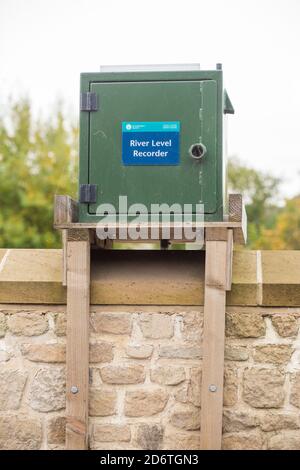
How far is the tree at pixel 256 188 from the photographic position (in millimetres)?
26000

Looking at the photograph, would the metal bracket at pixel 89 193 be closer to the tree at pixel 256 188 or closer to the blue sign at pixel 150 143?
the blue sign at pixel 150 143

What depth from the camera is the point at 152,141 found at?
3158 mm

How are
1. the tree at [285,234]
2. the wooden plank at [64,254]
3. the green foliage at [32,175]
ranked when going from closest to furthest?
the wooden plank at [64,254] < the green foliage at [32,175] < the tree at [285,234]

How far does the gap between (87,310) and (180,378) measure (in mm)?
596

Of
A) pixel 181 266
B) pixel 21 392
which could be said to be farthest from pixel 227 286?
pixel 21 392

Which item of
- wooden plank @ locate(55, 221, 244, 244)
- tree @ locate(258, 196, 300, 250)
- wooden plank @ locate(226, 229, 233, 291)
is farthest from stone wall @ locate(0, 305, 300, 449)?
tree @ locate(258, 196, 300, 250)

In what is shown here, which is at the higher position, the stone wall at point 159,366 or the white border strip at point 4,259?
the white border strip at point 4,259

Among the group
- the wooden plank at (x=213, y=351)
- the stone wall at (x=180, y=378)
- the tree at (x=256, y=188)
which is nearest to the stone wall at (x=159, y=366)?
the stone wall at (x=180, y=378)

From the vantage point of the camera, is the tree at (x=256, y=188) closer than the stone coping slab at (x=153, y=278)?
No

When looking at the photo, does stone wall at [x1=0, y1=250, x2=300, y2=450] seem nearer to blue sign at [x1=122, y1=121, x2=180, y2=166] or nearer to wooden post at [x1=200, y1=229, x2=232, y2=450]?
wooden post at [x1=200, y1=229, x2=232, y2=450]

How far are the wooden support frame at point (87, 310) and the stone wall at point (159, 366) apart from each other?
0.09 m

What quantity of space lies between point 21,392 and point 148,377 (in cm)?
69

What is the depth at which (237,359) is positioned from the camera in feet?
11.0

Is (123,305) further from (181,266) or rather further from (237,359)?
(237,359)
